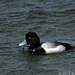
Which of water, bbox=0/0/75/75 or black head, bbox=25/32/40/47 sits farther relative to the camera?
black head, bbox=25/32/40/47

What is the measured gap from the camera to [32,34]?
10.8 meters

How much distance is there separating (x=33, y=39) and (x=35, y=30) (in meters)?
1.72

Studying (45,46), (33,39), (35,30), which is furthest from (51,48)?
(35,30)

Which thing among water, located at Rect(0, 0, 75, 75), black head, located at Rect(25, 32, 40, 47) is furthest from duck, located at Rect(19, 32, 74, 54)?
water, located at Rect(0, 0, 75, 75)

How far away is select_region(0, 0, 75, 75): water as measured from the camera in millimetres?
9359

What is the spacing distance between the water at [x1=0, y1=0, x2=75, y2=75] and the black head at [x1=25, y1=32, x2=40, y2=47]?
0.36 metres

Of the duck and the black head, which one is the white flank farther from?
the black head

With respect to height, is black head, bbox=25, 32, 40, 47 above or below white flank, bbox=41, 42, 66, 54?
above

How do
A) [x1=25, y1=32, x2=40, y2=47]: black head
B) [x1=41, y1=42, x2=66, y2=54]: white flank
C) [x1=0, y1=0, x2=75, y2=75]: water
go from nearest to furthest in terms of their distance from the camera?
[x1=0, y1=0, x2=75, y2=75]: water
[x1=41, y1=42, x2=66, y2=54]: white flank
[x1=25, y1=32, x2=40, y2=47]: black head

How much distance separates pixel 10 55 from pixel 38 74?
187 cm

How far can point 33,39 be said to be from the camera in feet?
35.8

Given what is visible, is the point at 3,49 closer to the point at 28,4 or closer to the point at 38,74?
the point at 38,74

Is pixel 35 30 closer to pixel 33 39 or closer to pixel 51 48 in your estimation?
pixel 33 39

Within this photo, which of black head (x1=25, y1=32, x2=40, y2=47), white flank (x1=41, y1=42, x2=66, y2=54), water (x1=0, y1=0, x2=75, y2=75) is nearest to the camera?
water (x1=0, y1=0, x2=75, y2=75)
